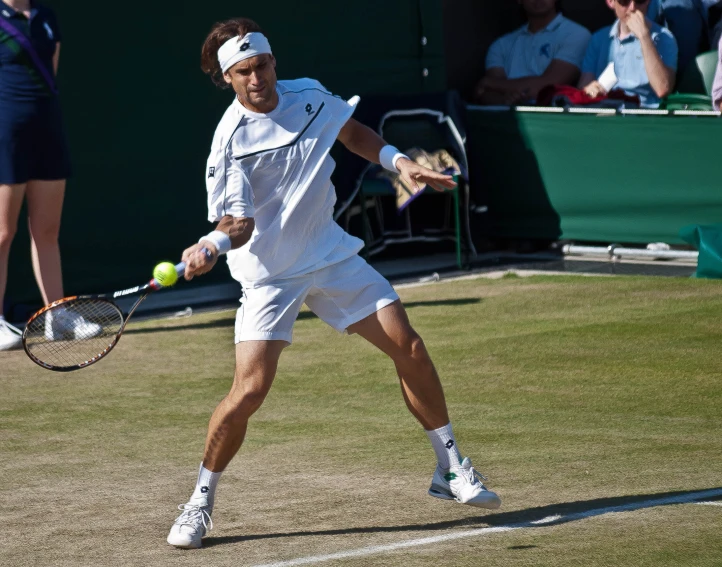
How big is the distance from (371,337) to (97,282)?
576 cm

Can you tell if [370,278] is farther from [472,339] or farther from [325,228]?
[472,339]

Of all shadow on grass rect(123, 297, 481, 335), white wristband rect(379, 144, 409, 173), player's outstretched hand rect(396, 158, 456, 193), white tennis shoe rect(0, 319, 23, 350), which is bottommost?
shadow on grass rect(123, 297, 481, 335)

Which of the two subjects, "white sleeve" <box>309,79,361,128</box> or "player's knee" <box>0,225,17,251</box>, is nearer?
"white sleeve" <box>309,79,361,128</box>

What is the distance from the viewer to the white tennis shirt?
536 cm

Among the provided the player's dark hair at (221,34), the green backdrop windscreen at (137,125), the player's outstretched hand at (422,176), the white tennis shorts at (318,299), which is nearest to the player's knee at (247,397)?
the white tennis shorts at (318,299)

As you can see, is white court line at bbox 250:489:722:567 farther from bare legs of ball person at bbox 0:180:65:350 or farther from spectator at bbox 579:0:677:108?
spectator at bbox 579:0:677:108

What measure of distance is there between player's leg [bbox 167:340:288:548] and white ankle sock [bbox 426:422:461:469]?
74cm

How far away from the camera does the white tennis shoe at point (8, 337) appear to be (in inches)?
363

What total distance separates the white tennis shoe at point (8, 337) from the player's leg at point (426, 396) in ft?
14.0

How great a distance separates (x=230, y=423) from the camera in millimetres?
5285

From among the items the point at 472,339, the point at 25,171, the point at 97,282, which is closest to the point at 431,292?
the point at 472,339

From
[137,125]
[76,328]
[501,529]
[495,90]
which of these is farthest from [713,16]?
[501,529]

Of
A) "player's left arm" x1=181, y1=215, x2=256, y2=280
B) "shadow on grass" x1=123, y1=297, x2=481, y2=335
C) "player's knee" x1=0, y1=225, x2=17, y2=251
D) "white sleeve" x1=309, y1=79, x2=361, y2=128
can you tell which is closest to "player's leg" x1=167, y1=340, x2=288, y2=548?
"player's left arm" x1=181, y1=215, x2=256, y2=280

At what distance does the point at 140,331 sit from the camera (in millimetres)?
9805
